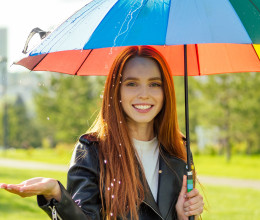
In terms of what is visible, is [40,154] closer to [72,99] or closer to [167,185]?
[72,99]

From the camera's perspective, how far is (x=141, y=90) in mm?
2877

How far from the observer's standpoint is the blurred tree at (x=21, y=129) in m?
37.7

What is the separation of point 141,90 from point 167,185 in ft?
1.92

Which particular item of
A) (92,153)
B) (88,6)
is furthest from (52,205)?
(88,6)

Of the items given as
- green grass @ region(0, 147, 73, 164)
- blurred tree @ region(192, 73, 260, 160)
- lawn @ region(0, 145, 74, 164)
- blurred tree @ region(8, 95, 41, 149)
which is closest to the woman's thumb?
blurred tree @ region(192, 73, 260, 160)

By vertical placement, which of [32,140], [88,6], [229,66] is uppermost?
[88,6]

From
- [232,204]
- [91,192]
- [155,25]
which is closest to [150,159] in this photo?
[91,192]

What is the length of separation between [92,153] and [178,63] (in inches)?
48.9

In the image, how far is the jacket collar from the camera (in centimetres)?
281

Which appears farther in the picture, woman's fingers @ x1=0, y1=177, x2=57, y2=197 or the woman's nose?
the woman's nose

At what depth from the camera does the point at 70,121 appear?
28.8m

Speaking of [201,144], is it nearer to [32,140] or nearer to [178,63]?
[32,140]

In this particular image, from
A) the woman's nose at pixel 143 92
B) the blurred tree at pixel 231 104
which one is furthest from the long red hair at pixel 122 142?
the blurred tree at pixel 231 104

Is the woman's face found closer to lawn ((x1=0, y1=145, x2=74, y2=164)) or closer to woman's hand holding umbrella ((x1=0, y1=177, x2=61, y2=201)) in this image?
woman's hand holding umbrella ((x1=0, y1=177, x2=61, y2=201))
